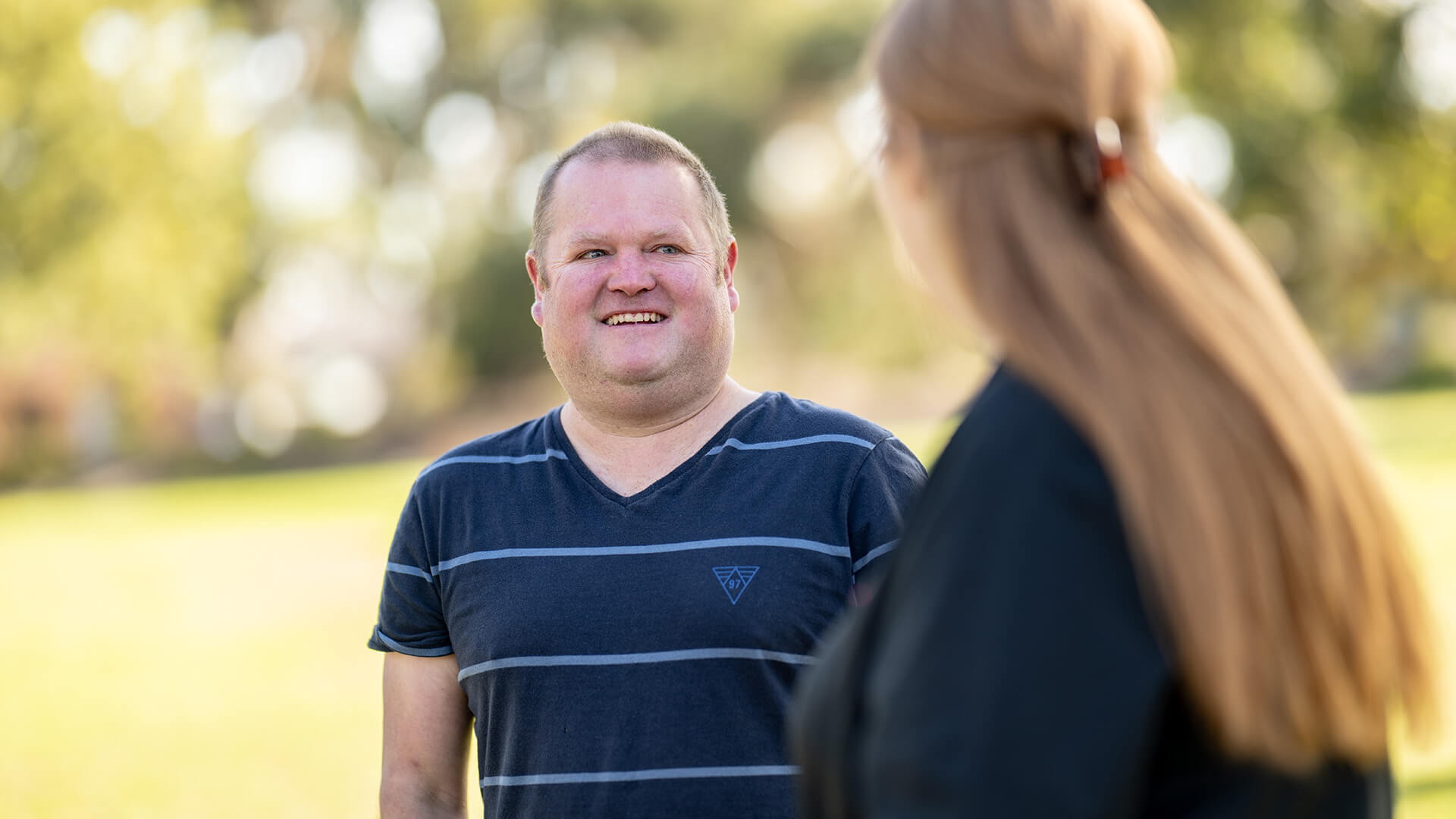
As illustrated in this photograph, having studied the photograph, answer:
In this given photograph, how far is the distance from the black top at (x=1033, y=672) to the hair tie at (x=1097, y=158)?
0.23 m

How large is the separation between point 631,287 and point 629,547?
1.82 ft

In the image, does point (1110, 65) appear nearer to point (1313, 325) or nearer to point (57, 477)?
point (1313, 325)

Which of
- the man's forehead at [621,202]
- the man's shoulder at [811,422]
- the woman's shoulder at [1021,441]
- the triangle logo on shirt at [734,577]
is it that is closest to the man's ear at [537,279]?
the man's forehead at [621,202]

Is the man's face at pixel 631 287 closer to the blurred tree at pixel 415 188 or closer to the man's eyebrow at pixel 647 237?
the man's eyebrow at pixel 647 237

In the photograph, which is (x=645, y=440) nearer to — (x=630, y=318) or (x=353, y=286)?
(x=630, y=318)

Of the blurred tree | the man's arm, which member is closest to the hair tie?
the man's arm

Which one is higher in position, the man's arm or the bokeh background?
the bokeh background

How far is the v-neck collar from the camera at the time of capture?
269 centimetres

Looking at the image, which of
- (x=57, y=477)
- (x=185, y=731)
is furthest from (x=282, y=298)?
(x=185, y=731)

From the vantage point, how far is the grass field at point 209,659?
25.3 feet

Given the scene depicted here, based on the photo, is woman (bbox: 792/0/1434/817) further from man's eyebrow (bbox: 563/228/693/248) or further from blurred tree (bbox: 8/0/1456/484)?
blurred tree (bbox: 8/0/1456/484)

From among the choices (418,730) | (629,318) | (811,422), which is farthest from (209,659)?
(811,422)

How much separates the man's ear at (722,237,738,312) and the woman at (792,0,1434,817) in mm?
1472

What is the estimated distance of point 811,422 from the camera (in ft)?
9.12
